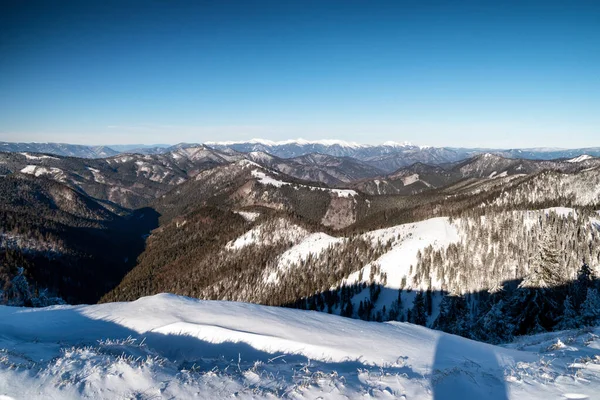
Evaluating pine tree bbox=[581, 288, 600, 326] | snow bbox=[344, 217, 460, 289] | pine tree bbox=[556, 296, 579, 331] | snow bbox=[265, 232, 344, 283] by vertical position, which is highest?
pine tree bbox=[581, 288, 600, 326]

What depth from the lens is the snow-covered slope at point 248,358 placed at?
827 centimetres

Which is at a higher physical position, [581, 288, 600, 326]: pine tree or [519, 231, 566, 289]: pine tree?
[519, 231, 566, 289]: pine tree

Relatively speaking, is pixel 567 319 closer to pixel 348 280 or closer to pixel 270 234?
pixel 348 280

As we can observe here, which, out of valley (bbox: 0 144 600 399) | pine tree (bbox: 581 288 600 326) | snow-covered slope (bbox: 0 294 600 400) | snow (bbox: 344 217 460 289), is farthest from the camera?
snow (bbox: 344 217 460 289)

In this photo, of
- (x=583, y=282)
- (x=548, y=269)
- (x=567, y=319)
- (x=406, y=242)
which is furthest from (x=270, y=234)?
(x=567, y=319)

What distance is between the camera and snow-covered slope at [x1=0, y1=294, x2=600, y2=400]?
8.27m

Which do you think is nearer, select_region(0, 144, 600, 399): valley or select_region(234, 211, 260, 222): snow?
select_region(0, 144, 600, 399): valley

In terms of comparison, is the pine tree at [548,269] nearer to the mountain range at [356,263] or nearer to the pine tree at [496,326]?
the mountain range at [356,263]

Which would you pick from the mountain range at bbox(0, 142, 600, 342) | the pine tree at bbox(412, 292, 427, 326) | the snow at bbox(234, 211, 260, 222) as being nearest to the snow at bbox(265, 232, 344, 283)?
the mountain range at bbox(0, 142, 600, 342)

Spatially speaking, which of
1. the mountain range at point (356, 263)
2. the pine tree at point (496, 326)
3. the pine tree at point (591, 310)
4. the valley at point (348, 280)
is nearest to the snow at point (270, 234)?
the mountain range at point (356, 263)

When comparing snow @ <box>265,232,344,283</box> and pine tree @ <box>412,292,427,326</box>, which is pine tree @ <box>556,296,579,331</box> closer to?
pine tree @ <box>412,292,427,326</box>

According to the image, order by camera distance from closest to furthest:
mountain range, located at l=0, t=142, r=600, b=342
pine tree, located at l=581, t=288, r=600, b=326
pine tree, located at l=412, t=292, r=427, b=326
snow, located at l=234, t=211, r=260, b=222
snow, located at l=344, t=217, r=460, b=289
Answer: pine tree, located at l=581, t=288, r=600, b=326
pine tree, located at l=412, t=292, r=427, b=326
mountain range, located at l=0, t=142, r=600, b=342
snow, located at l=344, t=217, r=460, b=289
snow, located at l=234, t=211, r=260, b=222

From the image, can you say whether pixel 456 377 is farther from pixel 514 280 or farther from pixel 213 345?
pixel 514 280

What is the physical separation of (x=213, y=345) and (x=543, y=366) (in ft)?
42.3
